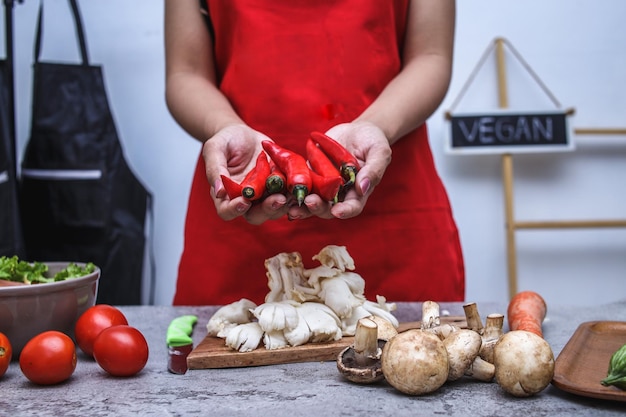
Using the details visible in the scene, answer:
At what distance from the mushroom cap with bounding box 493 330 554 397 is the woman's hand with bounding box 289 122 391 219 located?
0.38m

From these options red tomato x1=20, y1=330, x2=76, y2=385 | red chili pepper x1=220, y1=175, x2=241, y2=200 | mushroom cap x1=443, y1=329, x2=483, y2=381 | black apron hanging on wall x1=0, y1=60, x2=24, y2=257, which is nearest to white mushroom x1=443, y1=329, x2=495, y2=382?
mushroom cap x1=443, y1=329, x2=483, y2=381

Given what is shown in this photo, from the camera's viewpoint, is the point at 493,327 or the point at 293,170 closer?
the point at 493,327

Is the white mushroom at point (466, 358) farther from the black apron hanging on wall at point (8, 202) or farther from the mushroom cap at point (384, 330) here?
the black apron hanging on wall at point (8, 202)

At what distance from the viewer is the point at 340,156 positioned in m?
1.18

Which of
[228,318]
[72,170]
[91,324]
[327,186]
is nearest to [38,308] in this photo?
[91,324]

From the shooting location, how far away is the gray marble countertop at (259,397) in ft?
2.53

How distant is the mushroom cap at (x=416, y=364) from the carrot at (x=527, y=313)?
0.36 m

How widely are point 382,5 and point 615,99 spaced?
5.36 feet

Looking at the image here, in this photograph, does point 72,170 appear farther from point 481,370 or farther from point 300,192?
point 481,370

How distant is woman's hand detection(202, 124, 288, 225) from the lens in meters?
1.10

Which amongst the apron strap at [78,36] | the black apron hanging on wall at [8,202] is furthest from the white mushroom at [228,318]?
the apron strap at [78,36]

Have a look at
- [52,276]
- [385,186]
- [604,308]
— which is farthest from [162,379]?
[604,308]

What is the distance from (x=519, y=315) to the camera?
118cm

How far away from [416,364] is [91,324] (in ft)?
1.89
